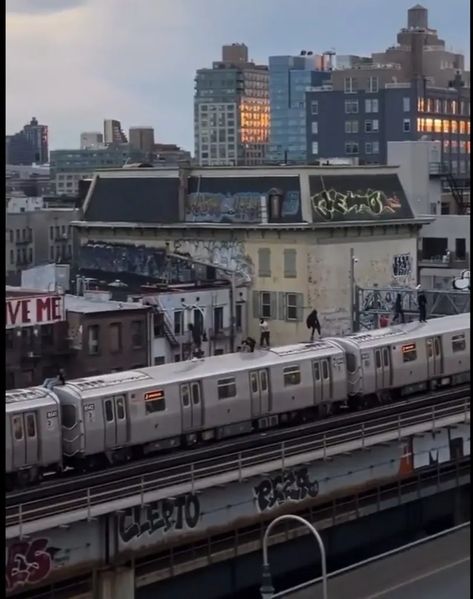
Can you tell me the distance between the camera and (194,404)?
60.2 feet

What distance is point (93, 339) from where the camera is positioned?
26.5 meters

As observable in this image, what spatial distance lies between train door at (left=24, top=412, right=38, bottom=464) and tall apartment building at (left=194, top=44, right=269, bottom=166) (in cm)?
12274

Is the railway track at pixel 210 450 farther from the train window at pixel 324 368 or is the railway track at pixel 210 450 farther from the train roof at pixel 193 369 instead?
the train roof at pixel 193 369

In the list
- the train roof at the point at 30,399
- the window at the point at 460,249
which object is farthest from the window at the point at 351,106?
the train roof at the point at 30,399

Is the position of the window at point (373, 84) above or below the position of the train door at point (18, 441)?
above

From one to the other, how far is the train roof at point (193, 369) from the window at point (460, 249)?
828 inches

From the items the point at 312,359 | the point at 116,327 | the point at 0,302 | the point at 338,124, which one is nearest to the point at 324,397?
the point at 312,359

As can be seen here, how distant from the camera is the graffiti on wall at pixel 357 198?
33625 millimetres

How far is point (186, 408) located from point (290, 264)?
600 inches

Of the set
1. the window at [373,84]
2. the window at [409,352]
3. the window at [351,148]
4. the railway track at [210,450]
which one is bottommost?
the railway track at [210,450]

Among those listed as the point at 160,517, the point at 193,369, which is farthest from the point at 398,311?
the point at 160,517

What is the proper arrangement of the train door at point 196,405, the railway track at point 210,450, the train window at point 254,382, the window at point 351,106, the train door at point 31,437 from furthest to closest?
the window at point 351,106 → the train window at point 254,382 → the train door at point 196,405 → the train door at point 31,437 → the railway track at point 210,450

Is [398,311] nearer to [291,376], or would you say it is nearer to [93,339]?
[93,339]

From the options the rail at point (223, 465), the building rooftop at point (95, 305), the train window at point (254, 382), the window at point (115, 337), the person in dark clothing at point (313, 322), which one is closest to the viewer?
the rail at point (223, 465)
